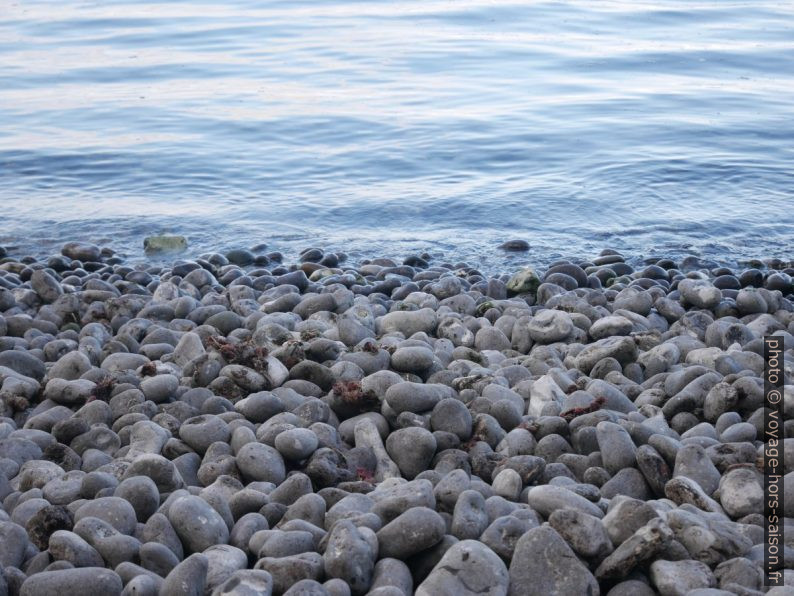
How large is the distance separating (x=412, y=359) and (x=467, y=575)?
1.66 m

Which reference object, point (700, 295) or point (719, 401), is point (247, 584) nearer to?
point (719, 401)

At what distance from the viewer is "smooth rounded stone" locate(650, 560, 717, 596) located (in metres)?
2.53

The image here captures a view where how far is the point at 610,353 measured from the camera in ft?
14.7

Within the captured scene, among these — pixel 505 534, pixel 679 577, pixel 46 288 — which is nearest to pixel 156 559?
pixel 505 534

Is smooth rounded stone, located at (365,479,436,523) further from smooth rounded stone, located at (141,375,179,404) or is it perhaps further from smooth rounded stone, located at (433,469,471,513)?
smooth rounded stone, located at (141,375,179,404)

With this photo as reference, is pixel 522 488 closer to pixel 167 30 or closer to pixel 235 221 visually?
pixel 235 221

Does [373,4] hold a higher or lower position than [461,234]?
higher

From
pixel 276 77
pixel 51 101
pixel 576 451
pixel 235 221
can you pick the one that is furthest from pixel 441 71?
pixel 576 451

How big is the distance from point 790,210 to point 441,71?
271 inches

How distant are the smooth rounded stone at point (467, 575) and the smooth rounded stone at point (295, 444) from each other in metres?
0.92

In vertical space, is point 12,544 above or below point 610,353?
above

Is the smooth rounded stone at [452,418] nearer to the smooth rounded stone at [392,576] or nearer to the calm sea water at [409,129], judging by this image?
the smooth rounded stone at [392,576]

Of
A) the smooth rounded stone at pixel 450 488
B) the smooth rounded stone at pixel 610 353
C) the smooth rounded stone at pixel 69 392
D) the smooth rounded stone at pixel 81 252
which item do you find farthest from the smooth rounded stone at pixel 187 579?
the smooth rounded stone at pixel 81 252

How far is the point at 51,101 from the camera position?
13156mm
